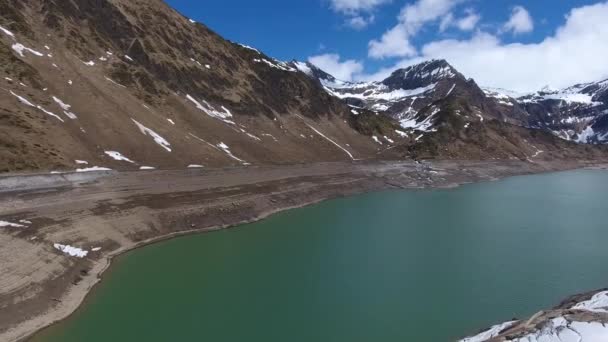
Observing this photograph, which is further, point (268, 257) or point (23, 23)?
point (23, 23)

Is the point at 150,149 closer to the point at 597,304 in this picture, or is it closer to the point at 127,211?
the point at 127,211

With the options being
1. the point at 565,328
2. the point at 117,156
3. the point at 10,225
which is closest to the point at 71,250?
the point at 10,225

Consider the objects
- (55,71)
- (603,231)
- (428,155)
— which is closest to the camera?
(603,231)

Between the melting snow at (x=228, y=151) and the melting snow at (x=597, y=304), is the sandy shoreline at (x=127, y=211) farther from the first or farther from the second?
the melting snow at (x=597, y=304)

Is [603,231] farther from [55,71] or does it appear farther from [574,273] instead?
[55,71]

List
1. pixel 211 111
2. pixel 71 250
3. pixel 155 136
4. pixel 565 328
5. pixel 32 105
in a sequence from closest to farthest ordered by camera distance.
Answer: pixel 565 328
pixel 71 250
pixel 32 105
pixel 155 136
pixel 211 111

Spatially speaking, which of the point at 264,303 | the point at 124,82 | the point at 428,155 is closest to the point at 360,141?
the point at 428,155

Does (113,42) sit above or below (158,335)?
above
